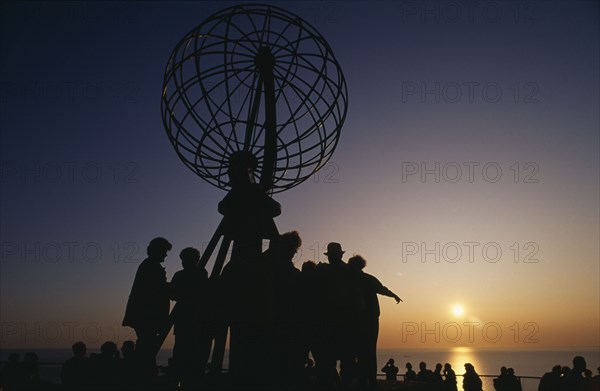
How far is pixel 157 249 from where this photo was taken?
19.9 feet

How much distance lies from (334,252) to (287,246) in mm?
620

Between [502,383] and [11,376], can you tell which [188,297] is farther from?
[502,383]

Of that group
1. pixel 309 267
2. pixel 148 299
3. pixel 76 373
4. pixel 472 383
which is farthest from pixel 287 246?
pixel 472 383

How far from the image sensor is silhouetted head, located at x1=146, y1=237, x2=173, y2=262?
6062mm

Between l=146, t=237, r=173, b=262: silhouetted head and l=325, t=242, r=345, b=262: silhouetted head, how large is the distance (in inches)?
84.9

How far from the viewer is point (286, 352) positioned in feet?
17.6

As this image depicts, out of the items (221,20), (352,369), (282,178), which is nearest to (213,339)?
(352,369)

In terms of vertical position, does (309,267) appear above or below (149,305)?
above

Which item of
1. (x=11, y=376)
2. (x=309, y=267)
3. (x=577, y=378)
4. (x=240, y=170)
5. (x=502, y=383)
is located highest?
(x=240, y=170)

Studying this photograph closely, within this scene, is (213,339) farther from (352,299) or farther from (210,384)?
(352,299)

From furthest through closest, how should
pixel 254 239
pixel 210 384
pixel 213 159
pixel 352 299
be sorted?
pixel 213 159 → pixel 254 239 → pixel 352 299 → pixel 210 384

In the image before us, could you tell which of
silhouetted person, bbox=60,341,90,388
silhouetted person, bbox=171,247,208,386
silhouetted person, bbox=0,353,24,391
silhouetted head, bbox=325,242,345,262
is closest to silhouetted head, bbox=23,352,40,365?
silhouetted person, bbox=0,353,24,391

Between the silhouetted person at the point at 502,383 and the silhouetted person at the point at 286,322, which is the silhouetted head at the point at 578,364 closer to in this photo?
the silhouetted person at the point at 502,383

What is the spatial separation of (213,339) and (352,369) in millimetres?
1876
